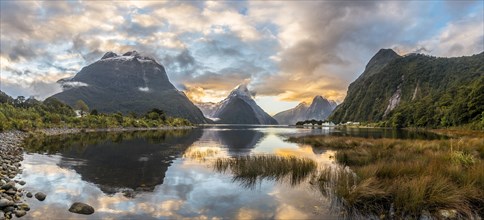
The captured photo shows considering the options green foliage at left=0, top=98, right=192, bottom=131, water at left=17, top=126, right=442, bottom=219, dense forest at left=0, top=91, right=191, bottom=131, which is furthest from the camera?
dense forest at left=0, top=91, right=191, bottom=131

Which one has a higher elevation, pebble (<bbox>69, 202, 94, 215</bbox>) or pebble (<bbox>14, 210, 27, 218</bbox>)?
pebble (<bbox>14, 210, 27, 218</bbox>)

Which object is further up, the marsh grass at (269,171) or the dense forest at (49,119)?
the dense forest at (49,119)

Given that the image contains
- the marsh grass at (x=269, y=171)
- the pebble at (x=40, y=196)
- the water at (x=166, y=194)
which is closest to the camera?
the water at (x=166, y=194)

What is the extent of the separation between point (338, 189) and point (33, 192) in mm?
15581

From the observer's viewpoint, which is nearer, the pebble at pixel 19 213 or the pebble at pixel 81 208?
the pebble at pixel 19 213

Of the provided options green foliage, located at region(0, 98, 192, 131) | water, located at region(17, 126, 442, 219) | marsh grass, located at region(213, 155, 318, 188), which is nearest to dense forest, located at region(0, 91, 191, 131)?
green foliage, located at region(0, 98, 192, 131)

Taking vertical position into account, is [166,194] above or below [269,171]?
below

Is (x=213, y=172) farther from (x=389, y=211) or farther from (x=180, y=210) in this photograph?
(x=389, y=211)

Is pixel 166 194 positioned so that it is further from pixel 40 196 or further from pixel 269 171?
pixel 269 171

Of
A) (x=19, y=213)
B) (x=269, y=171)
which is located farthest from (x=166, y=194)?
(x=269, y=171)

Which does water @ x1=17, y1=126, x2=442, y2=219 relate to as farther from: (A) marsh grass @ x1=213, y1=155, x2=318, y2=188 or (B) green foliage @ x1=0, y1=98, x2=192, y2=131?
(B) green foliage @ x1=0, y1=98, x2=192, y2=131

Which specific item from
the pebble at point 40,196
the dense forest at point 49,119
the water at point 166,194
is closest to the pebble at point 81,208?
the water at point 166,194

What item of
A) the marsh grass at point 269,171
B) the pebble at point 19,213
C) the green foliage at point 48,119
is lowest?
the pebble at point 19,213

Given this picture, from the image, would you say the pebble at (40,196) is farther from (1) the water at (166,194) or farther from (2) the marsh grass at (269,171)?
(2) the marsh grass at (269,171)
